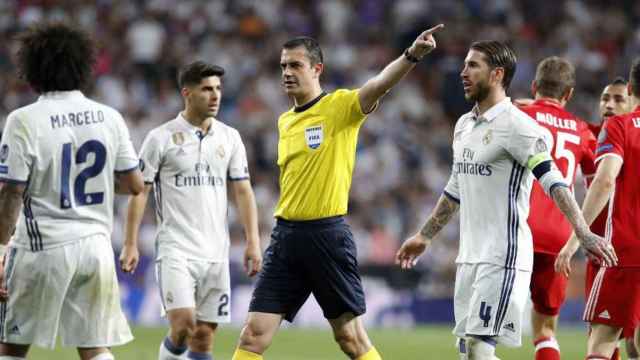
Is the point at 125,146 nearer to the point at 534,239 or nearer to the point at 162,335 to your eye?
the point at 534,239

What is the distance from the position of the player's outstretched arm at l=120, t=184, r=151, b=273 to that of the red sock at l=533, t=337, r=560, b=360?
2.98 metres

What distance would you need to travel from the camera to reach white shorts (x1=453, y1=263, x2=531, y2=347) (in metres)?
7.33

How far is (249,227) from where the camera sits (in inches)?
373

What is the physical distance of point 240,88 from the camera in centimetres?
2186

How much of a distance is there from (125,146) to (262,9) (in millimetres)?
16766

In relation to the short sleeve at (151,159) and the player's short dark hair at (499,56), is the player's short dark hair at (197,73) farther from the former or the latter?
the player's short dark hair at (499,56)

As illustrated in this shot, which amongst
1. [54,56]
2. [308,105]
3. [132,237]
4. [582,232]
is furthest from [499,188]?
[132,237]

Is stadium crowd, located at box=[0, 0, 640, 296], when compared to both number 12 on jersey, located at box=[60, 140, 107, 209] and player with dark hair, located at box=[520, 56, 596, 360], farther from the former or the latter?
number 12 on jersey, located at box=[60, 140, 107, 209]

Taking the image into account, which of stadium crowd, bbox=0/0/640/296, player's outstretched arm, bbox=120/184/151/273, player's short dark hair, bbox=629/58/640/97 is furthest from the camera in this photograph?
stadium crowd, bbox=0/0/640/296

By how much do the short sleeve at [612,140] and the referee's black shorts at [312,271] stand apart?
1.74 m

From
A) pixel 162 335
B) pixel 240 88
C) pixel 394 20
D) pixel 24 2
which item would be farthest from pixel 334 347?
pixel 24 2

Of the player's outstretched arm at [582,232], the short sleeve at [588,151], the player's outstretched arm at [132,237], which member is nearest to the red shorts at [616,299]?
the player's outstretched arm at [582,232]

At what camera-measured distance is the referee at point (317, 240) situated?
777 centimetres

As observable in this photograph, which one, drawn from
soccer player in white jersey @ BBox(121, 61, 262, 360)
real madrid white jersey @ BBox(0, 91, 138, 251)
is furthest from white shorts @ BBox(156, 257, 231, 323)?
real madrid white jersey @ BBox(0, 91, 138, 251)
